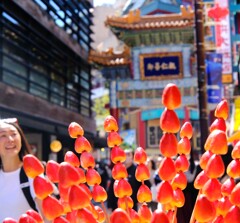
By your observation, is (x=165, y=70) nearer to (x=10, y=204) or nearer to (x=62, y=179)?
(x=10, y=204)

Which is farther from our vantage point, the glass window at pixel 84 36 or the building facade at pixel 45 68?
the glass window at pixel 84 36

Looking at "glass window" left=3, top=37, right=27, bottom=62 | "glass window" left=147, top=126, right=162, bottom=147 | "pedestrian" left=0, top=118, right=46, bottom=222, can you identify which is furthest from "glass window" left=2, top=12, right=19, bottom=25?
"pedestrian" left=0, top=118, right=46, bottom=222

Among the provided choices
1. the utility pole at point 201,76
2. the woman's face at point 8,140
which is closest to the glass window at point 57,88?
the utility pole at point 201,76

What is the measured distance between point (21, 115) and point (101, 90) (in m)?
38.7

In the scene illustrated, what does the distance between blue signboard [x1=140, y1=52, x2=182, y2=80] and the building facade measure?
283 cm

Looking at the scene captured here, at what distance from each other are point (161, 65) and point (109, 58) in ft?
7.16

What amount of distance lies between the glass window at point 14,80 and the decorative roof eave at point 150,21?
672cm

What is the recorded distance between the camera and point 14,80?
1442cm

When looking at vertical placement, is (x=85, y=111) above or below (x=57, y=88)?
below

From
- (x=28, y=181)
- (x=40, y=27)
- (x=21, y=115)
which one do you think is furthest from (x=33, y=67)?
(x=28, y=181)

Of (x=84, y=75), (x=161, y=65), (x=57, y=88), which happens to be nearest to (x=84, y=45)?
(x=84, y=75)

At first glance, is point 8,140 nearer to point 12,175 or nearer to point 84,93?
point 12,175

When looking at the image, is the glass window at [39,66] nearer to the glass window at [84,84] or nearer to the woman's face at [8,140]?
the glass window at [84,84]

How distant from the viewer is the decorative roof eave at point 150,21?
2059 centimetres
